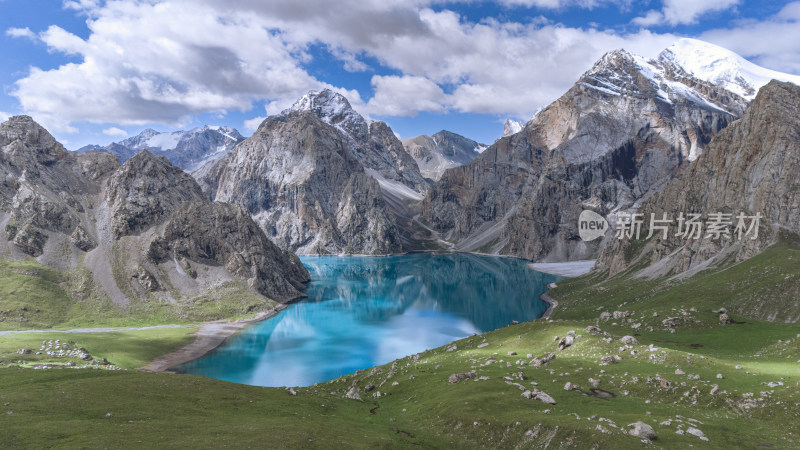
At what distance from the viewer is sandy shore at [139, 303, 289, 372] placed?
358ft

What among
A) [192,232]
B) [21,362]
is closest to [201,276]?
[192,232]

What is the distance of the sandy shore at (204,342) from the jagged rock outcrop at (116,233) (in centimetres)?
2507

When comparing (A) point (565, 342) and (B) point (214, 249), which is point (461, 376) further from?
(B) point (214, 249)

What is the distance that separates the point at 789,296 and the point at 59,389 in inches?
4674

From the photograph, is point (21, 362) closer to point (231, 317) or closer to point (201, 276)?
point (231, 317)

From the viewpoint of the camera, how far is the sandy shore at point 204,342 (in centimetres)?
10925

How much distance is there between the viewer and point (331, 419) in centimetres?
4688

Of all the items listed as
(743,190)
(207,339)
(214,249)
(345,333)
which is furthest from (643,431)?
(214,249)

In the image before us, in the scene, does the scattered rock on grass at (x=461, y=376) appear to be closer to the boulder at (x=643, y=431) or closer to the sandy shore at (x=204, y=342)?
the boulder at (x=643, y=431)

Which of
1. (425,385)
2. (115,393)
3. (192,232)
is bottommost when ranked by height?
(425,385)

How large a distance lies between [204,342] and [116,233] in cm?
7997

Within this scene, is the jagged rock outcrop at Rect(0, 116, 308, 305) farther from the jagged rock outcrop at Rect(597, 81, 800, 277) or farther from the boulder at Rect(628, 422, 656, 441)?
the boulder at Rect(628, 422, 656, 441)

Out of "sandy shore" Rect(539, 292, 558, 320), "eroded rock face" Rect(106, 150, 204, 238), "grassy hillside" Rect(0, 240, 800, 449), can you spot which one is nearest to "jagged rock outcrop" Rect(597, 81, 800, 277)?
"sandy shore" Rect(539, 292, 558, 320)

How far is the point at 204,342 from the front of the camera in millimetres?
129250
